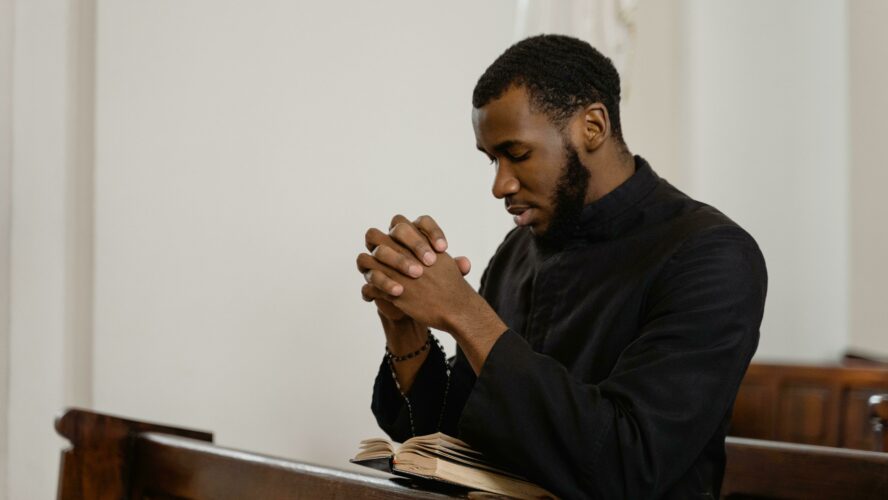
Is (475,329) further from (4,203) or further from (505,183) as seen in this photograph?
(4,203)

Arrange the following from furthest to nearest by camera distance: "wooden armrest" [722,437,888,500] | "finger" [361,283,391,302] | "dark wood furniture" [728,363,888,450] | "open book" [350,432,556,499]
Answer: "dark wood furniture" [728,363,888,450] → "wooden armrest" [722,437,888,500] → "finger" [361,283,391,302] → "open book" [350,432,556,499]

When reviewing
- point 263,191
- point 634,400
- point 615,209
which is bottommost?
point 634,400

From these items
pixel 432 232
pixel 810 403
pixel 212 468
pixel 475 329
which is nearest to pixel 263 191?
pixel 212 468

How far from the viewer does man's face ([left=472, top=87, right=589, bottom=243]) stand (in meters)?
2.10

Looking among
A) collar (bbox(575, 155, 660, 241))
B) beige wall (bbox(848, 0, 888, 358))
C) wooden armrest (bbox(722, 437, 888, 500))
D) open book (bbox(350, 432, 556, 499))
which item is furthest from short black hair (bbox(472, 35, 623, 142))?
beige wall (bbox(848, 0, 888, 358))

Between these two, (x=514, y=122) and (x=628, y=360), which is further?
(x=514, y=122)

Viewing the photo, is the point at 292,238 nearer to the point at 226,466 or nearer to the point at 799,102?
the point at 226,466

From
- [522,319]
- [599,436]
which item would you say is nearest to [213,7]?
[522,319]

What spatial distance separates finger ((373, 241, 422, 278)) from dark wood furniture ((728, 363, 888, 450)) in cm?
258

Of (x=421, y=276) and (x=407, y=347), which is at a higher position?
(x=421, y=276)

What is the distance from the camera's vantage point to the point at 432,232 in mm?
1948

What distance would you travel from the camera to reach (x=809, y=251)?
6.29 meters

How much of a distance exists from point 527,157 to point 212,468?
2.81ft

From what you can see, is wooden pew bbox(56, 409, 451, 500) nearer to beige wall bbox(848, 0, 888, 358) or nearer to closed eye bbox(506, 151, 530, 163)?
closed eye bbox(506, 151, 530, 163)
